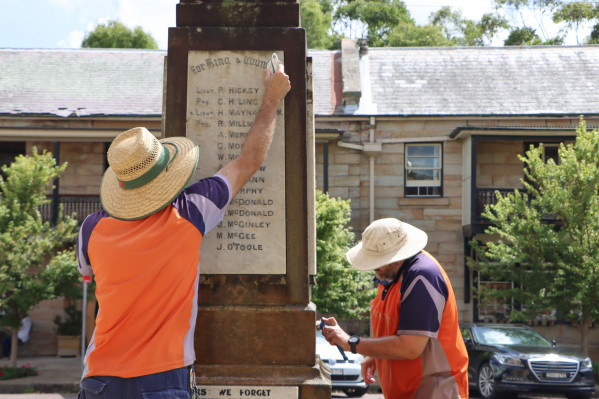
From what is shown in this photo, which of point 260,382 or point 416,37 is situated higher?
point 416,37

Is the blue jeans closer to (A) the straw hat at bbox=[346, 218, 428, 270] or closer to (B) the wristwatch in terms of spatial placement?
(B) the wristwatch

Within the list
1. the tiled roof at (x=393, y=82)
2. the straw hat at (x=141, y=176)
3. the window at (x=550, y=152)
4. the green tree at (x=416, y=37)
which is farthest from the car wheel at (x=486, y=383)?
the green tree at (x=416, y=37)

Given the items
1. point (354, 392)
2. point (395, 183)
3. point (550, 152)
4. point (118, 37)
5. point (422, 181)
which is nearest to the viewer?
point (354, 392)

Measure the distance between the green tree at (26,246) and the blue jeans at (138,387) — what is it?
16.1 m

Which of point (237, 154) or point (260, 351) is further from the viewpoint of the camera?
point (237, 154)

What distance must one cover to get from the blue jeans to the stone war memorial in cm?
82

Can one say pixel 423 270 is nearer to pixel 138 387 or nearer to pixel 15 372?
pixel 138 387

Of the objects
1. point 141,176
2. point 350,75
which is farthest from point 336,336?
point 350,75

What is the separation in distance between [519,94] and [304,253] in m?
22.2

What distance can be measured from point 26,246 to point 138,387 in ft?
54.9

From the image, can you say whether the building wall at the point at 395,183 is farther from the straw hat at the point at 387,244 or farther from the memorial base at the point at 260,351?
the straw hat at the point at 387,244

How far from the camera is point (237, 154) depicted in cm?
449

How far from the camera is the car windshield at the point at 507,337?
1605cm

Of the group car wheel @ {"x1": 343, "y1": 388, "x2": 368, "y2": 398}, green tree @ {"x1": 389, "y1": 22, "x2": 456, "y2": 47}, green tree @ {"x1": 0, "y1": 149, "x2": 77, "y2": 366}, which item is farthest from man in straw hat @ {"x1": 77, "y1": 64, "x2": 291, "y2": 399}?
green tree @ {"x1": 389, "y1": 22, "x2": 456, "y2": 47}
